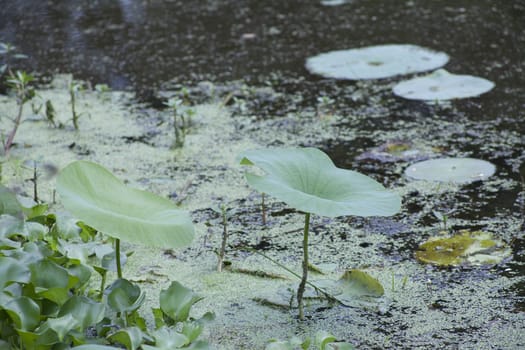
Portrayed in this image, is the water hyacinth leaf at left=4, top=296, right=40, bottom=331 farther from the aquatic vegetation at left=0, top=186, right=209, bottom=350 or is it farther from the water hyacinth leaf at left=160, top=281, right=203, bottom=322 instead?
the water hyacinth leaf at left=160, top=281, right=203, bottom=322

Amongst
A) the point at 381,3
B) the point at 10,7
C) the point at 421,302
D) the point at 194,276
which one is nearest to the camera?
the point at 421,302

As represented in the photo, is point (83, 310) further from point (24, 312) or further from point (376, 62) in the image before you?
point (376, 62)

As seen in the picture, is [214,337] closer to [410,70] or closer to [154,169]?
[154,169]

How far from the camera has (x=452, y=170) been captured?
192 cm

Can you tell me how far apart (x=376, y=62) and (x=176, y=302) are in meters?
1.94

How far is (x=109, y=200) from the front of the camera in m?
1.15

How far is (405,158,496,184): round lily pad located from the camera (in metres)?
1.88

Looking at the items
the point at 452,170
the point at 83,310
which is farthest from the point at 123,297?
the point at 452,170

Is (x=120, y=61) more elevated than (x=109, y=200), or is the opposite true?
(x=109, y=200)

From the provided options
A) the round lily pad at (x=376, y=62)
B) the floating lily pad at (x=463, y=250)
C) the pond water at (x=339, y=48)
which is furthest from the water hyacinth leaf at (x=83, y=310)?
the round lily pad at (x=376, y=62)

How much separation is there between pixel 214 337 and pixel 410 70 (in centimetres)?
183

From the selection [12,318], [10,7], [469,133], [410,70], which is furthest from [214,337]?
[10,7]

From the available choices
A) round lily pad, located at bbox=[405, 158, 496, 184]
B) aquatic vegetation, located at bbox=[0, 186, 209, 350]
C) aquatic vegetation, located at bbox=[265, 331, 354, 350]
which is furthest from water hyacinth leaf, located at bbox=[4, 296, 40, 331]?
round lily pad, located at bbox=[405, 158, 496, 184]

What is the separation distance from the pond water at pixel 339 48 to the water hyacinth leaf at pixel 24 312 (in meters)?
0.58
